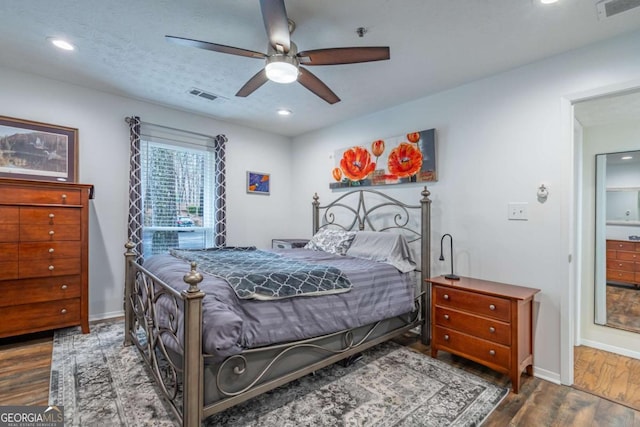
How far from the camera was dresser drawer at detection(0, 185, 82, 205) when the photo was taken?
2.57m

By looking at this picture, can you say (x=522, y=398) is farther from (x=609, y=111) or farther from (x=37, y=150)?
(x=37, y=150)

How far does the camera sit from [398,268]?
8.98ft

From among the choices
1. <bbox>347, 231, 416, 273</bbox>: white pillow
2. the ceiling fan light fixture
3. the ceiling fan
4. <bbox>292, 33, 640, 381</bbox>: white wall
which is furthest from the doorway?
the ceiling fan light fixture

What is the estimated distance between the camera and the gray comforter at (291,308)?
5.01ft

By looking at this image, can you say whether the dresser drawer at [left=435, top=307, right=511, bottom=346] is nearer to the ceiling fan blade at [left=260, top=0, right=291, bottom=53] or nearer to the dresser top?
the dresser top

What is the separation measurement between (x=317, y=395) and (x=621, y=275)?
3839mm

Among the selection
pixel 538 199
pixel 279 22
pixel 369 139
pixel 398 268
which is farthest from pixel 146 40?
pixel 538 199

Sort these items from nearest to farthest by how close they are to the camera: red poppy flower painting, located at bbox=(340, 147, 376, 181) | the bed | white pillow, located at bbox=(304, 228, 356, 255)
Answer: the bed < white pillow, located at bbox=(304, 228, 356, 255) < red poppy flower painting, located at bbox=(340, 147, 376, 181)

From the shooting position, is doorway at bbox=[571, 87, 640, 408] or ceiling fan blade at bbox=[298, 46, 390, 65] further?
doorway at bbox=[571, 87, 640, 408]

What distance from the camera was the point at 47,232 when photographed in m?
2.73

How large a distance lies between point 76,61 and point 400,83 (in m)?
2.92

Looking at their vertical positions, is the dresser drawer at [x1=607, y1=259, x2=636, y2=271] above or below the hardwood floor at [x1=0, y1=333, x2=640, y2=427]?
above

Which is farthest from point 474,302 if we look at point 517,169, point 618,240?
point 618,240

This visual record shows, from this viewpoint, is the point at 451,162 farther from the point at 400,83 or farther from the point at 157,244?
the point at 157,244
